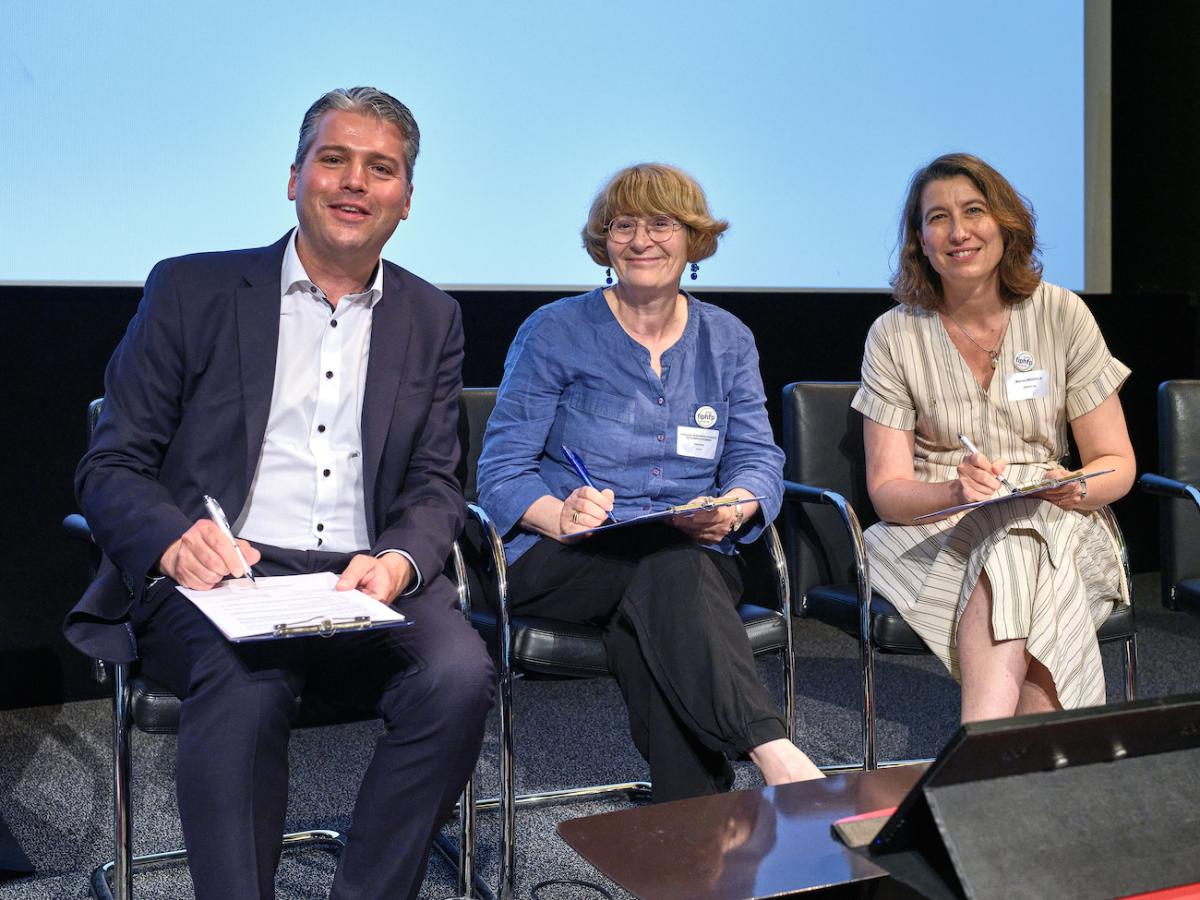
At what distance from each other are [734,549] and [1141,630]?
8.00ft

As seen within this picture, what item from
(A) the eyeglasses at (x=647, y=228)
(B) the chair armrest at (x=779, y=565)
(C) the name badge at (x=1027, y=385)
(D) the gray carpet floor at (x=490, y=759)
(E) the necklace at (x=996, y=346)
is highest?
(A) the eyeglasses at (x=647, y=228)

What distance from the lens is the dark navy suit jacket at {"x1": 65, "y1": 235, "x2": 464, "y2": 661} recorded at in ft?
6.54

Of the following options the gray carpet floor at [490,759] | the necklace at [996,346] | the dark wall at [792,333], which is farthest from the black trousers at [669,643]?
the dark wall at [792,333]

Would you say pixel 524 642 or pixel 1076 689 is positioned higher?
pixel 524 642

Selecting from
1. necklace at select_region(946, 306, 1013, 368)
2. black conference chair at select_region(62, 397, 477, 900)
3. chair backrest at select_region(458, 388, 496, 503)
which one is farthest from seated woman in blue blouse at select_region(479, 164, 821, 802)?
necklace at select_region(946, 306, 1013, 368)

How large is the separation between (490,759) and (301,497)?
1158 mm

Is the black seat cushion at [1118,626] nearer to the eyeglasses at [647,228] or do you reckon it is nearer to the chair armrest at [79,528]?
the eyeglasses at [647,228]

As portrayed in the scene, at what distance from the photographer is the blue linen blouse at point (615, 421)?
8.26ft

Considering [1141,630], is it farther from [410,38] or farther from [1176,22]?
[410,38]

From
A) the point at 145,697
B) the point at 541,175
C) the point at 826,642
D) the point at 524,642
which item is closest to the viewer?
the point at 145,697

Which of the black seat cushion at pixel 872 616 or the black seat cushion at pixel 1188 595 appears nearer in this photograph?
the black seat cushion at pixel 872 616

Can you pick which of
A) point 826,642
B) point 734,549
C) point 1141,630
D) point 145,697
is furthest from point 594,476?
Result: point 1141,630

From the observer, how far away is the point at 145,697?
192 centimetres

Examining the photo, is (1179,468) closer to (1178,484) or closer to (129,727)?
(1178,484)
